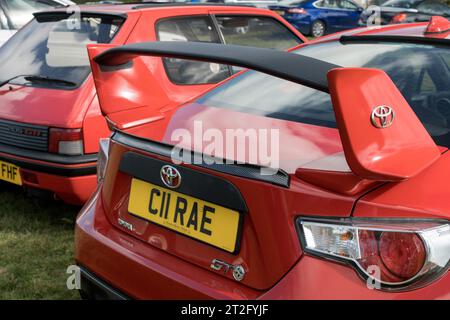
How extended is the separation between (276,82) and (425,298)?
112 centimetres

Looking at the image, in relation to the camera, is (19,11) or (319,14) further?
(319,14)

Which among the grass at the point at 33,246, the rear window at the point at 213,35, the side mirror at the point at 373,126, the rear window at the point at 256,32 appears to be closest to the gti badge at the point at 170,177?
the side mirror at the point at 373,126

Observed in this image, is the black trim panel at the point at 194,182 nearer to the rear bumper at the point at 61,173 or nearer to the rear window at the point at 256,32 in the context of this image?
the rear bumper at the point at 61,173

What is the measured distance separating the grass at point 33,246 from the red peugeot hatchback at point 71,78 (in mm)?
313

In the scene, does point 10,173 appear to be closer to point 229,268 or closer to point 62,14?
point 62,14

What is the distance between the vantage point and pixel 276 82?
2.23 m

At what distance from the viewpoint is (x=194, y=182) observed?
1.73 m

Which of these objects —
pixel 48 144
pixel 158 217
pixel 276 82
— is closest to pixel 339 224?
pixel 158 217

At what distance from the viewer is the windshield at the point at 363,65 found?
1.91 m

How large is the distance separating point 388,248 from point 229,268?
1.62 feet

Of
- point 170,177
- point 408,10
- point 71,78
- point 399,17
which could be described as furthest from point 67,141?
point 408,10

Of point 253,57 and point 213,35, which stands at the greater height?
point 253,57

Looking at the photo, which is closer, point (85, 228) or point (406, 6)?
point (85, 228)
